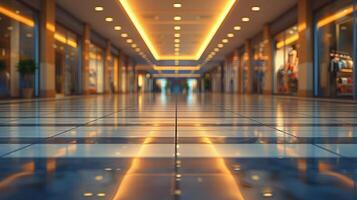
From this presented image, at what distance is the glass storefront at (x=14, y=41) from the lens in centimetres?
1980

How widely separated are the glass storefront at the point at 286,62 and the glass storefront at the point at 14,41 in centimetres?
1566

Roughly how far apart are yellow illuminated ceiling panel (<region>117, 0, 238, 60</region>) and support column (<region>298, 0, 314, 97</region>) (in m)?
3.82

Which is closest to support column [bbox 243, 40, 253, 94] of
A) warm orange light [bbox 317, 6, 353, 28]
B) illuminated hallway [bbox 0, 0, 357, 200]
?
illuminated hallway [bbox 0, 0, 357, 200]

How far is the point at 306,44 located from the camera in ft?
73.5

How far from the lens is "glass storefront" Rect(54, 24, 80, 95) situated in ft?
90.1

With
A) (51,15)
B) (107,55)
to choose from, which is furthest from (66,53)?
(107,55)

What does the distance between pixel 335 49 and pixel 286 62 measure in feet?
29.0

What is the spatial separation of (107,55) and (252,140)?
36594 mm

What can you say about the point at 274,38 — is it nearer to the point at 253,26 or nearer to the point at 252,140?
the point at 253,26

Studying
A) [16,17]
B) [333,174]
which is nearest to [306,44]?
[16,17]

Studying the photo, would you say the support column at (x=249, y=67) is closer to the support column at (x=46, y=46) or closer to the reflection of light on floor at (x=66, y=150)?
the support column at (x=46, y=46)

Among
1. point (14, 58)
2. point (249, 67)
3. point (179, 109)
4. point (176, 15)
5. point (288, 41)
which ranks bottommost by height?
point (179, 109)

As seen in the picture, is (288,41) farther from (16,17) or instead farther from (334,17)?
(16,17)

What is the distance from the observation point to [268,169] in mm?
3246
